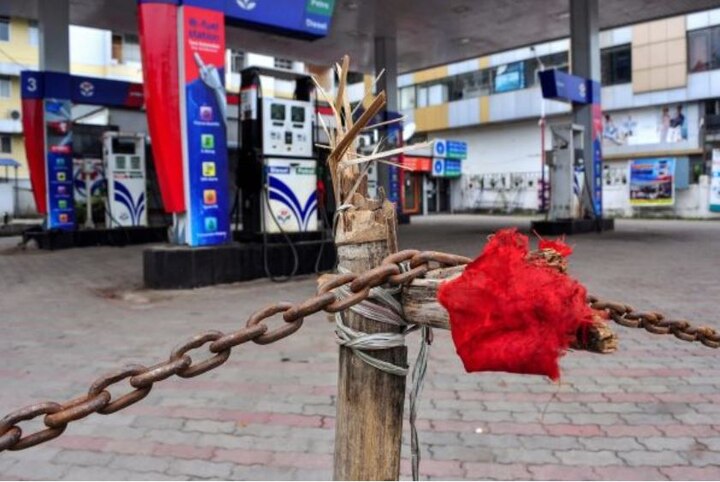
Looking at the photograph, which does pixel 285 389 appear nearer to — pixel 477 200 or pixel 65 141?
pixel 65 141

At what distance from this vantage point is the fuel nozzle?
27.0 feet

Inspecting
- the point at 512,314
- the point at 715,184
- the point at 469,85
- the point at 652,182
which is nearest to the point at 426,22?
the point at 652,182

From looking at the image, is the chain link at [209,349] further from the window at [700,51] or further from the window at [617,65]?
the window at [617,65]

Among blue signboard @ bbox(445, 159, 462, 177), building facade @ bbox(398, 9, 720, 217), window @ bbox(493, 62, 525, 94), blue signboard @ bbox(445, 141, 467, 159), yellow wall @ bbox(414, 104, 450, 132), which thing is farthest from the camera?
yellow wall @ bbox(414, 104, 450, 132)

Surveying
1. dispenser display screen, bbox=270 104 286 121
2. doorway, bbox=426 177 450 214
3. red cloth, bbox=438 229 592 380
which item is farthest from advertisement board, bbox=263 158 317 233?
doorway, bbox=426 177 450 214

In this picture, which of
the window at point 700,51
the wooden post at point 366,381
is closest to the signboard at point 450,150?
the window at point 700,51

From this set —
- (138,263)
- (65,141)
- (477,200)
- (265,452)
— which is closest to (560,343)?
(265,452)

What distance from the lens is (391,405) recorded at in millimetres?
1602

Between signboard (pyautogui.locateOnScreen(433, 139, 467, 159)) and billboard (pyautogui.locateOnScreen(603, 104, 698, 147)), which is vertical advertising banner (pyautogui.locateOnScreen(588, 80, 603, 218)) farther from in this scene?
signboard (pyautogui.locateOnScreen(433, 139, 467, 159))

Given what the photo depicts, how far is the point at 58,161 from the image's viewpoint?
14047mm

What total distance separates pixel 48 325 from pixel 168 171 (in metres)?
2.61

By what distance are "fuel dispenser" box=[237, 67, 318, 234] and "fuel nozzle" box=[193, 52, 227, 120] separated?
1.67ft

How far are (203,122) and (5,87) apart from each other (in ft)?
105

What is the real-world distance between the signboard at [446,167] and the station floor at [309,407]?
2846cm
